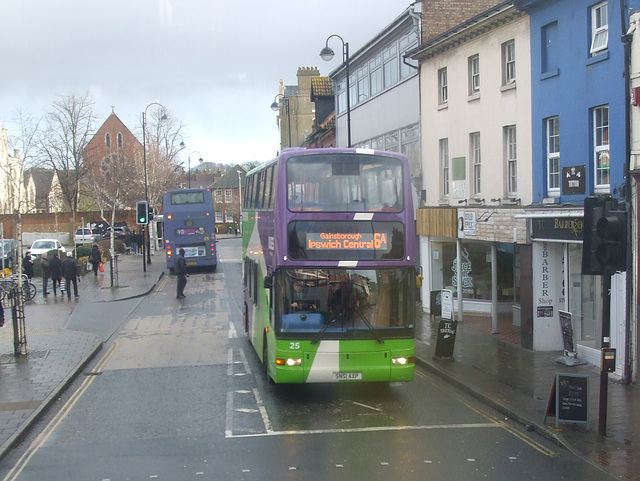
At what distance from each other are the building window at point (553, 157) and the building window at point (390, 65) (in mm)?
10531

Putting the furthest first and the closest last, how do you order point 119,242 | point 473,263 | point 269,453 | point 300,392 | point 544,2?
point 119,242
point 473,263
point 544,2
point 300,392
point 269,453

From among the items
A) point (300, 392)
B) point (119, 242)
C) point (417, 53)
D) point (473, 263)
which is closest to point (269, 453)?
point (300, 392)

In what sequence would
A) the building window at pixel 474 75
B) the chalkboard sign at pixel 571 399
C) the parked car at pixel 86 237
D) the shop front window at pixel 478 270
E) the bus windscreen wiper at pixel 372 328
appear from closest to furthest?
the chalkboard sign at pixel 571 399 → the bus windscreen wiper at pixel 372 328 → the building window at pixel 474 75 → the shop front window at pixel 478 270 → the parked car at pixel 86 237

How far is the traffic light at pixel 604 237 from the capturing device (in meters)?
9.42

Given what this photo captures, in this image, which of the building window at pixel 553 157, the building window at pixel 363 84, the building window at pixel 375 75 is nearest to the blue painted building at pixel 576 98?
the building window at pixel 553 157

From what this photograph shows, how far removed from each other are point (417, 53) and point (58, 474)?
17930 millimetres

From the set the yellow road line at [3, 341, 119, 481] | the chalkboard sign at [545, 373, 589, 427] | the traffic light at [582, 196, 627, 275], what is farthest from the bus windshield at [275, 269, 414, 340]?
the yellow road line at [3, 341, 119, 481]

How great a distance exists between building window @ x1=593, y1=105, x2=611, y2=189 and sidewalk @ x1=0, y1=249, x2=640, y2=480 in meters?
3.81

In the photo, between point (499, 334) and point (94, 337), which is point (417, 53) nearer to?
point (499, 334)

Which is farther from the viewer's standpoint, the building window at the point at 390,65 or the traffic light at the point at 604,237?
the building window at the point at 390,65

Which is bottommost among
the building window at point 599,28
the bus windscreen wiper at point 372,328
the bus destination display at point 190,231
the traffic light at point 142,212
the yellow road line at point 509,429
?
the yellow road line at point 509,429

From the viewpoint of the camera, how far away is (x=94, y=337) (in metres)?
19.1

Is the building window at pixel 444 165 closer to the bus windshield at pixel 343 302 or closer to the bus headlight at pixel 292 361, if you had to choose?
the bus windshield at pixel 343 302

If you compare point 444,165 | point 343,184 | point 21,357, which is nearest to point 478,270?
point 444,165
